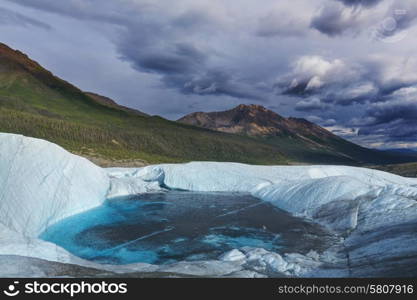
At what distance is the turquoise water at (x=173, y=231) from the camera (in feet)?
Result: 49.0

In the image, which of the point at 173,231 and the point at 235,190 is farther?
the point at 235,190

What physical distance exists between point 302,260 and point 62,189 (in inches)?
631

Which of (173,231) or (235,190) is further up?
(235,190)

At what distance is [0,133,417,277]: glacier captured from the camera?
11312 mm

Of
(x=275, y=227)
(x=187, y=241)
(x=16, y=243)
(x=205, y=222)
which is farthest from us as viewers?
(x=205, y=222)

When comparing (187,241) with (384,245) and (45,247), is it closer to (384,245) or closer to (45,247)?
(45,247)

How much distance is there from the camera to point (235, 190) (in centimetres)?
3359

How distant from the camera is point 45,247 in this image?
1260 cm

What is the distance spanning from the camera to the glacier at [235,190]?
11.3 metres

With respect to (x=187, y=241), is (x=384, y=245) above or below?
above

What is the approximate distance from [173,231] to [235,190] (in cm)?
1591

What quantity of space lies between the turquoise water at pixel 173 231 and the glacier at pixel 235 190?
1361mm

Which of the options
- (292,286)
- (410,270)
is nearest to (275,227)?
(410,270)

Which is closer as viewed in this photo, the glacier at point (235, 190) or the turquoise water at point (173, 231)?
the glacier at point (235, 190)
